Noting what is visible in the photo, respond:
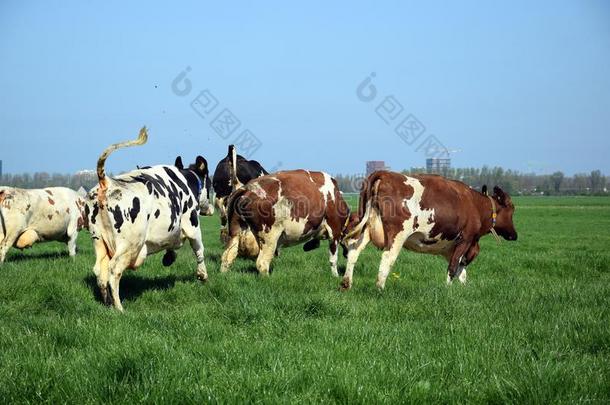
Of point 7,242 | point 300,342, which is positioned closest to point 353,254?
point 300,342

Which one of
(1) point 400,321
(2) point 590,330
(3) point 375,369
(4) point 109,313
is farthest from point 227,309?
(2) point 590,330

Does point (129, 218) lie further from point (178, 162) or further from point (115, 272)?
point (178, 162)

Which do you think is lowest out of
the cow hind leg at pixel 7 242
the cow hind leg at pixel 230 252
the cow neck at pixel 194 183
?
the cow hind leg at pixel 7 242

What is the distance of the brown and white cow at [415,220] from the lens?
31.5 ft

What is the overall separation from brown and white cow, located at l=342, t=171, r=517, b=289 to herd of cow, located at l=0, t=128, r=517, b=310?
2cm

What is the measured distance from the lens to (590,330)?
619cm

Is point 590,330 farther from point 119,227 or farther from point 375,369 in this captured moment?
point 119,227

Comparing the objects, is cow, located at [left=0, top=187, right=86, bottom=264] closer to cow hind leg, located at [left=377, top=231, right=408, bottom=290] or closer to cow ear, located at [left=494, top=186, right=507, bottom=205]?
cow hind leg, located at [left=377, top=231, right=408, bottom=290]

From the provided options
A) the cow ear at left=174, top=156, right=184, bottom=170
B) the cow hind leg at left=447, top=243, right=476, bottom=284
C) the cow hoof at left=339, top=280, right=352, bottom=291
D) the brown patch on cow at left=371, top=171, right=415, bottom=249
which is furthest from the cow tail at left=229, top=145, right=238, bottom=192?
the cow hind leg at left=447, top=243, right=476, bottom=284

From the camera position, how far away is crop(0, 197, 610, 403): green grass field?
181 inches

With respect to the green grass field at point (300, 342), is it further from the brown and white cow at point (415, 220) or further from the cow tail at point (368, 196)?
the cow tail at point (368, 196)

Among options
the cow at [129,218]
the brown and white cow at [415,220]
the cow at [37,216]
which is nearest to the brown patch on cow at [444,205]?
the brown and white cow at [415,220]

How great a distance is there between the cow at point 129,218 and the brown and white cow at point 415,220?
108 inches

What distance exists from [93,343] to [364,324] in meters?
2.80
